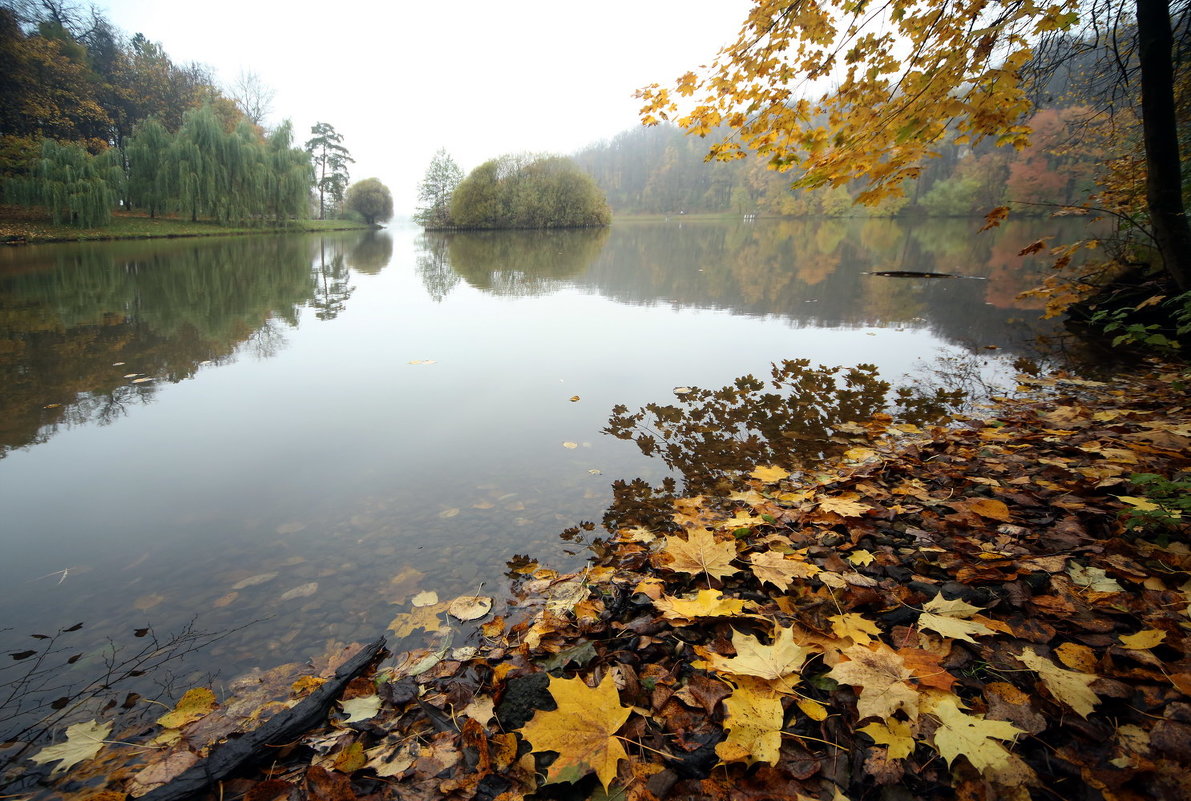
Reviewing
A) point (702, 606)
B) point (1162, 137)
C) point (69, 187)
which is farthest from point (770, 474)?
point (69, 187)

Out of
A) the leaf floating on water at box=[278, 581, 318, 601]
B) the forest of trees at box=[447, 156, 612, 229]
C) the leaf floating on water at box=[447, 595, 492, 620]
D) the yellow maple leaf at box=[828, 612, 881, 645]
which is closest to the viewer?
the yellow maple leaf at box=[828, 612, 881, 645]

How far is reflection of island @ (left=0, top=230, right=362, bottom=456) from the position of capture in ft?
15.8

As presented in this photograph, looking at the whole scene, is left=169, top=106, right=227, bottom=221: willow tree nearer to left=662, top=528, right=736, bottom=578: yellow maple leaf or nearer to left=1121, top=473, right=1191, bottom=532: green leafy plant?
left=662, top=528, right=736, bottom=578: yellow maple leaf

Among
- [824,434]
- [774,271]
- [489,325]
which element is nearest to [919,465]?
[824,434]

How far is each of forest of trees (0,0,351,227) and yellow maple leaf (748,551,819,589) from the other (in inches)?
1376

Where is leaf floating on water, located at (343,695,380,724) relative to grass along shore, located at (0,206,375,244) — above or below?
below

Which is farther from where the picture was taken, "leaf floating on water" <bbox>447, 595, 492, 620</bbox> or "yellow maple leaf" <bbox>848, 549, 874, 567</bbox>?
"leaf floating on water" <bbox>447, 595, 492, 620</bbox>

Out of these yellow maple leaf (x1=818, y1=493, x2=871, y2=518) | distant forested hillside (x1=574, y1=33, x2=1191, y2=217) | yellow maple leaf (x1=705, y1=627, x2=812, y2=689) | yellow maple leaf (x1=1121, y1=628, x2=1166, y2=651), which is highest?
distant forested hillside (x1=574, y1=33, x2=1191, y2=217)

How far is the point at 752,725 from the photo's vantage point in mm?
1374

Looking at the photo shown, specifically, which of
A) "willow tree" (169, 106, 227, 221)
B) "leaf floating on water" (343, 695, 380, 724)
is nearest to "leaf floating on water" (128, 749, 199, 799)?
"leaf floating on water" (343, 695, 380, 724)

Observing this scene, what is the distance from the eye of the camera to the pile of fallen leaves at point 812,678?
1.25m

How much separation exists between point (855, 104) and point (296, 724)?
489cm

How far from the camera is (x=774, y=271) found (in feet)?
48.3

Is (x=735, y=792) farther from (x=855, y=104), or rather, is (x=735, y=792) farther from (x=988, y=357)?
(x=988, y=357)
